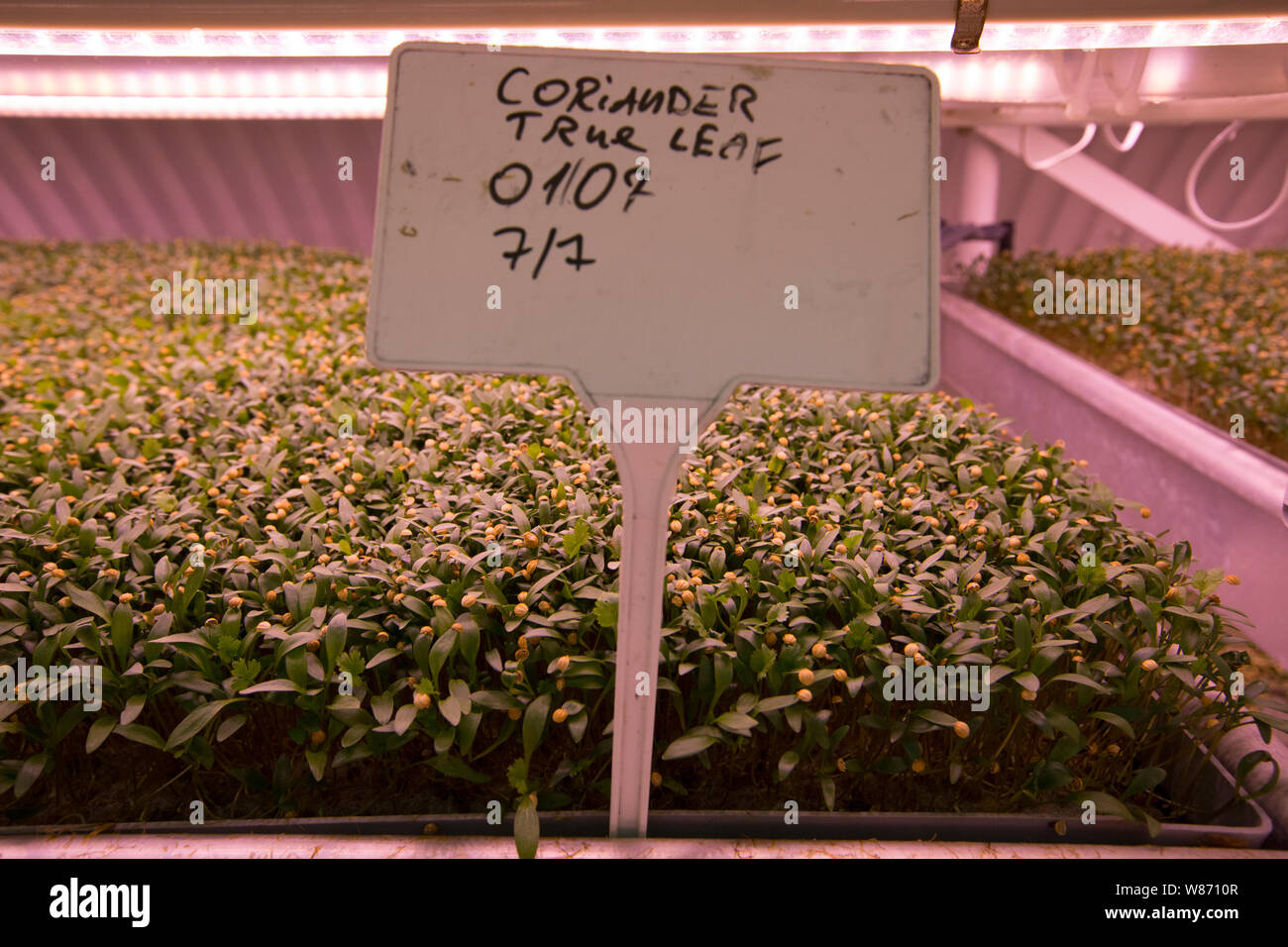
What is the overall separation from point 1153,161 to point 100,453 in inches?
352

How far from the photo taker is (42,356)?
2.95 metres

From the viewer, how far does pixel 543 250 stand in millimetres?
1081

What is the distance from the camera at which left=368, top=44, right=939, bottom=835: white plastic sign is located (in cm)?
108

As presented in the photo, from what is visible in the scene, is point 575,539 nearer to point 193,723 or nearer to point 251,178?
point 193,723

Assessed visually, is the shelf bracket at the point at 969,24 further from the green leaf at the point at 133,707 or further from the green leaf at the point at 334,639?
the green leaf at the point at 133,707

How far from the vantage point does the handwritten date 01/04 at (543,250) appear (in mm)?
1080

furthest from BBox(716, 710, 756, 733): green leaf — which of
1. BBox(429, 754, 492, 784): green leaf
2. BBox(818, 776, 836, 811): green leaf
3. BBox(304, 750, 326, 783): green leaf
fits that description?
BBox(304, 750, 326, 783): green leaf

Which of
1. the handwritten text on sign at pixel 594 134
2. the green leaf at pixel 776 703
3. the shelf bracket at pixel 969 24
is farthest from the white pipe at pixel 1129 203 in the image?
the green leaf at pixel 776 703

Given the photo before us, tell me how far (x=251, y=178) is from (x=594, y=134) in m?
7.64

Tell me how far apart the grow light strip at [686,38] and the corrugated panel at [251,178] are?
253 inches

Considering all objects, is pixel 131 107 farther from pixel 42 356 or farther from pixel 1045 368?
pixel 1045 368

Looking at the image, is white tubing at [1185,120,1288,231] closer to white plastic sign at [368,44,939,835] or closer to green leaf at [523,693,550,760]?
white plastic sign at [368,44,939,835]

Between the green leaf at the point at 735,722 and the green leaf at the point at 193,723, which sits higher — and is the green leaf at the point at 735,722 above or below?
above

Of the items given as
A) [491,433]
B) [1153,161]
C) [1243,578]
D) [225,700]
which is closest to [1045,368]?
[1243,578]
